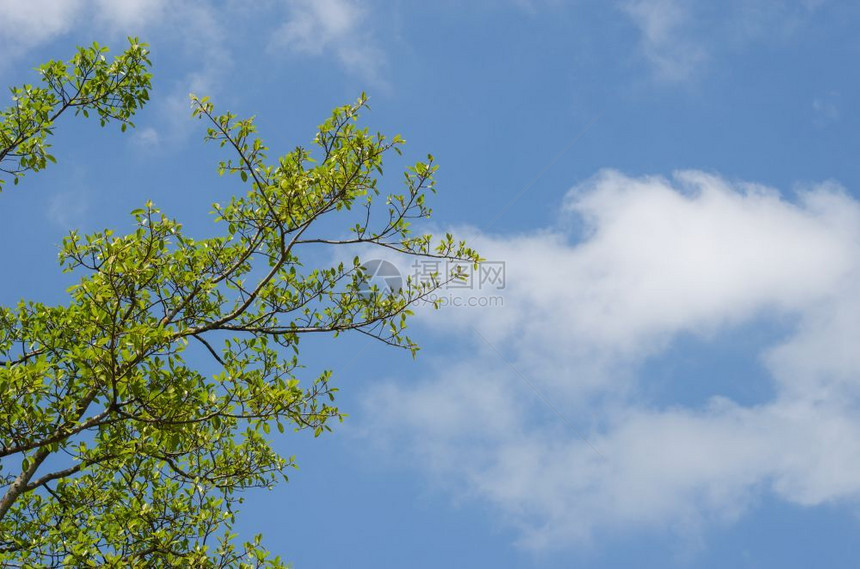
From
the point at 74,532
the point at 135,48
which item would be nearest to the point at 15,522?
the point at 74,532

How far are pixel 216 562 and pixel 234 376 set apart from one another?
9.00 feet

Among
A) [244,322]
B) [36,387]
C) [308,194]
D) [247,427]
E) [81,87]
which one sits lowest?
[36,387]

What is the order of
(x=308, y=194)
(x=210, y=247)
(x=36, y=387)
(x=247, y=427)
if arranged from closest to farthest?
1. (x=36, y=387)
2. (x=308, y=194)
3. (x=210, y=247)
4. (x=247, y=427)

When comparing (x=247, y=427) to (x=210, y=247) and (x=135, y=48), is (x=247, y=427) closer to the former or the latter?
(x=210, y=247)

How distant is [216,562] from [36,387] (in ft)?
10.7

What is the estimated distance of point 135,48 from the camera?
37.1 ft

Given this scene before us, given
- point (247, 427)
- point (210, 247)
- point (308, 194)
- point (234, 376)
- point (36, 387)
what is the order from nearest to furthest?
point (36, 387) → point (234, 376) → point (308, 194) → point (210, 247) → point (247, 427)

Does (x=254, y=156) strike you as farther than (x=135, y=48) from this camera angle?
No

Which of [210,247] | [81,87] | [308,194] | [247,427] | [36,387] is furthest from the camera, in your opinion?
[81,87]

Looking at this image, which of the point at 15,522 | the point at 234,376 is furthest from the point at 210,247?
the point at 15,522

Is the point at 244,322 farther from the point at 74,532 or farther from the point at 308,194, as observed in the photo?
the point at 74,532

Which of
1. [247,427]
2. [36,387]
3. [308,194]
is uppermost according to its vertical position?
[308,194]

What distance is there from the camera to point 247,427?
10.2m

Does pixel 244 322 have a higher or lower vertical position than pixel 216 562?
higher
